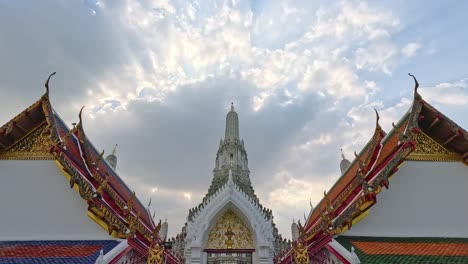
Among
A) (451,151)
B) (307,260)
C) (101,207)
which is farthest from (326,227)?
(101,207)

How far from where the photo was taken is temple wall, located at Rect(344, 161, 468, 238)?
23.3 feet

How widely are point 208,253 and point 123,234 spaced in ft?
7.70

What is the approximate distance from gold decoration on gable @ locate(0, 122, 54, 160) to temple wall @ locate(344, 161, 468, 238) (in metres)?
8.58

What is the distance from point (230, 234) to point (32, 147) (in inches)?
248

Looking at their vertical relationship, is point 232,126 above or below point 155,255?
above

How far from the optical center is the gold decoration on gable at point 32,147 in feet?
26.5

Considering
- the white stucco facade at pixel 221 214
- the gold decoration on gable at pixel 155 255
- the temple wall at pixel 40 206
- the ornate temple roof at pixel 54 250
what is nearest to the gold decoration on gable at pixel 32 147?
the temple wall at pixel 40 206

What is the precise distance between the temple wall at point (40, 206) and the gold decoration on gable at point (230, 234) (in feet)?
8.99

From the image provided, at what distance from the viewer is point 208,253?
7.82m

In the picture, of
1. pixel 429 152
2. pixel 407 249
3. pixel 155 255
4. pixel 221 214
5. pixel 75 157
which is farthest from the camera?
pixel 429 152

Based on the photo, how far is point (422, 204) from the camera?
7.38 m

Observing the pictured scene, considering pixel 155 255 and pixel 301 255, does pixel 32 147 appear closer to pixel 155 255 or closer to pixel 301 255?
pixel 155 255

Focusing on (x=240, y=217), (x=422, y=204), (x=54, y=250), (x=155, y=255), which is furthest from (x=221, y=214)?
(x=422, y=204)

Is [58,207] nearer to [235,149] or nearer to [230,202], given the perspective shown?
[230,202]
